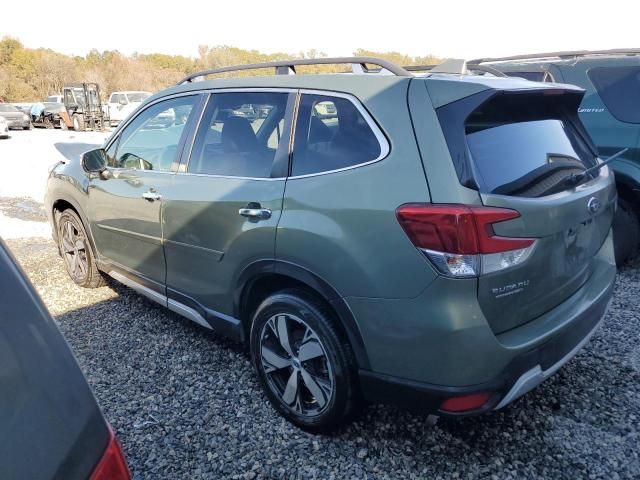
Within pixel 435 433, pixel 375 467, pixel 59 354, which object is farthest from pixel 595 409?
pixel 59 354

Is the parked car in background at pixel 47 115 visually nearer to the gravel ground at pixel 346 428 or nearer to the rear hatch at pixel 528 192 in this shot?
the gravel ground at pixel 346 428

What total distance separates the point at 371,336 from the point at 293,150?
39.9 inches

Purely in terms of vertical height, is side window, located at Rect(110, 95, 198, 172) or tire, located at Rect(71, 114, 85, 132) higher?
side window, located at Rect(110, 95, 198, 172)

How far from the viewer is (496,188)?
1.92m

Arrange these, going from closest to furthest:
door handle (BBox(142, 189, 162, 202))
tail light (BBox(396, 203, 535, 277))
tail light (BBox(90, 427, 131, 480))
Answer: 1. tail light (BBox(90, 427, 131, 480))
2. tail light (BBox(396, 203, 535, 277))
3. door handle (BBox(142, 189, 162, 202))

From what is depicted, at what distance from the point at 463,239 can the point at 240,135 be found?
162 centimetres

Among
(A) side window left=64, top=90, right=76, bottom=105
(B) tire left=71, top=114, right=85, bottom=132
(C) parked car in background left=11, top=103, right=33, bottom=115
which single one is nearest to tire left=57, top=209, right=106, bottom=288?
(B) tire left=71, top=114, right=85, bottom=132

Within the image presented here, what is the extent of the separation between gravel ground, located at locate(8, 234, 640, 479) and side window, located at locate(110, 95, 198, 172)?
4.34 feet

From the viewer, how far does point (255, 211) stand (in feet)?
8.00

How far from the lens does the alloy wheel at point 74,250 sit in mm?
4387

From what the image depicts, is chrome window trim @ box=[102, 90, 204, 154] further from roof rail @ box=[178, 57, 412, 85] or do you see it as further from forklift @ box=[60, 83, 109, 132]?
forklift @ box=[60, 83, 109, 132]

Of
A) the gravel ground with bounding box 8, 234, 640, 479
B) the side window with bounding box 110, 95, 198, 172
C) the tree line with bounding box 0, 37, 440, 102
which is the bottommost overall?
the gravel ground with bounding box 8, 234, 640, 479

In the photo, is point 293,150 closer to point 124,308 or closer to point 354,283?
point 354,283

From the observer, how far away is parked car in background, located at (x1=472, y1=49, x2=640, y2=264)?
4238 millimetres
